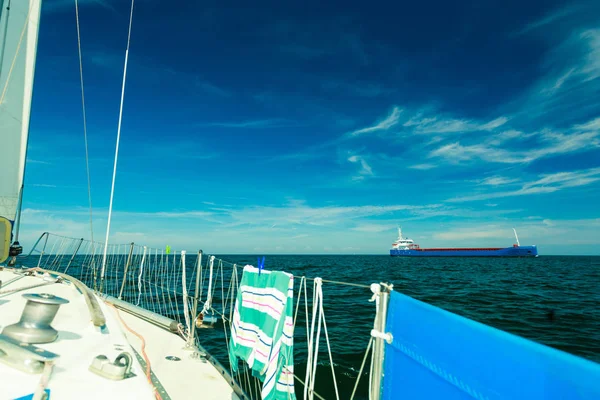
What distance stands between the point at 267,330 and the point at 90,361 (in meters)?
1.90

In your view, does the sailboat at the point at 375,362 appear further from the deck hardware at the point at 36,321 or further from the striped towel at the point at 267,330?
the striped towel at the point at 267,330

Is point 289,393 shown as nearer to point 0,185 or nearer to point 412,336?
point 412,336

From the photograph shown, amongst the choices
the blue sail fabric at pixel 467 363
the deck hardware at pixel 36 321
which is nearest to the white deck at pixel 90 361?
the deck hardware at pixel 36 321

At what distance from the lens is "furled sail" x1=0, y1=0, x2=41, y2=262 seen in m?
5.36

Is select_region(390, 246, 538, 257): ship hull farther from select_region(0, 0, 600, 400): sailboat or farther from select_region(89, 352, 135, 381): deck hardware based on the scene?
select_region(89, 352, 135, 381): deck hardware

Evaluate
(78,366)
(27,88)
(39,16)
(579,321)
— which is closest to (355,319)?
(579,321)

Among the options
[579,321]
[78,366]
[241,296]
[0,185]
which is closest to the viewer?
[78,366]

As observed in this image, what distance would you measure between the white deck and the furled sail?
1688 millimetres

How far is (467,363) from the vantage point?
131 centimetres

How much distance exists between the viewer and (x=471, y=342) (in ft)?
4.24

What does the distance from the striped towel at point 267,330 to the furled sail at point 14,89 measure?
14.9ft

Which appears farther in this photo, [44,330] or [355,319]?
[355,319]

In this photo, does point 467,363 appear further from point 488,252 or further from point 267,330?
point 488,252

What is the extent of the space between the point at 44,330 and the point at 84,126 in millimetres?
6638
